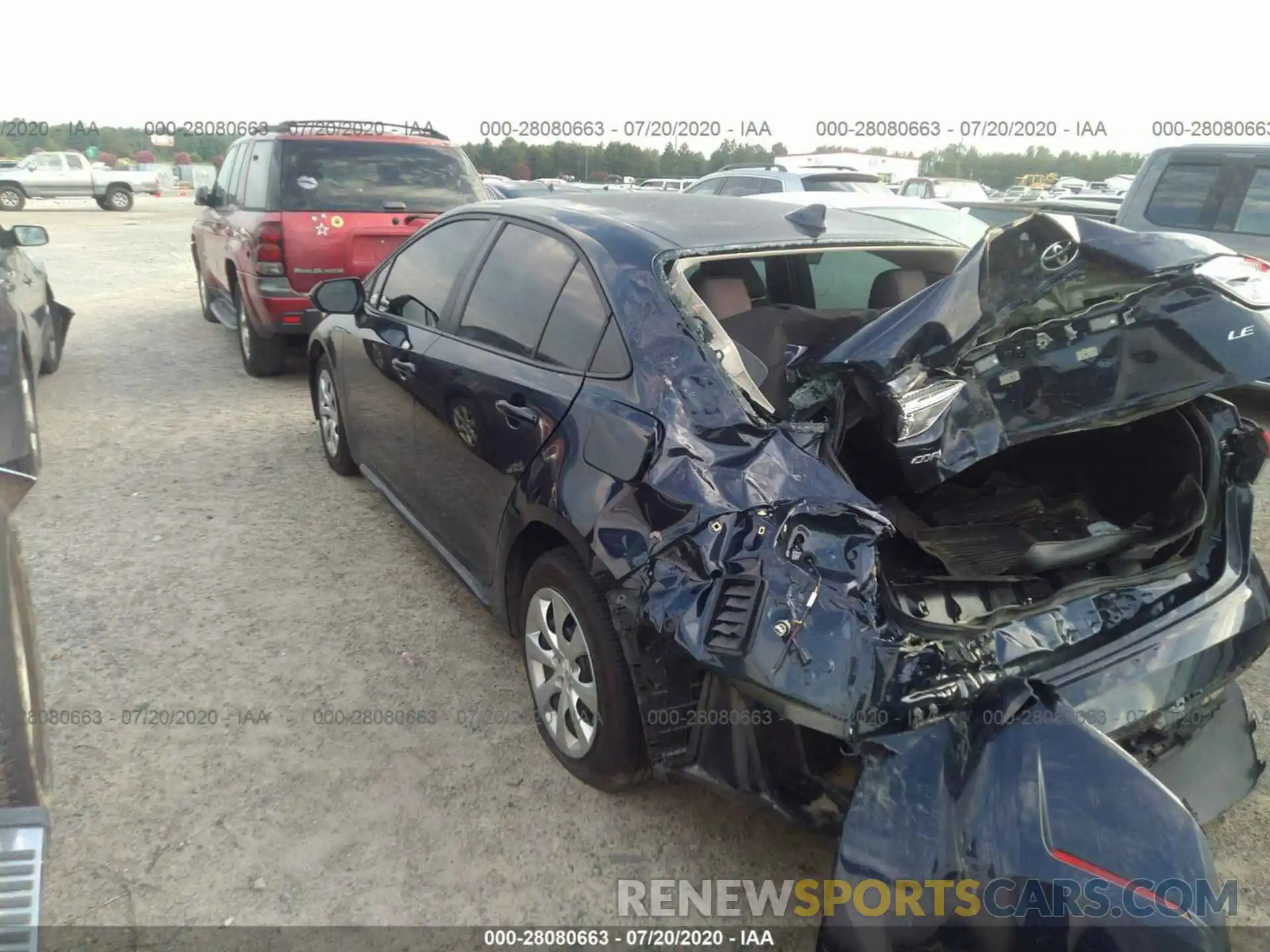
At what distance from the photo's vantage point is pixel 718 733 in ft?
7.28

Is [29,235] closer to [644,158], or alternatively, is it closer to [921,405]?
[921,405]

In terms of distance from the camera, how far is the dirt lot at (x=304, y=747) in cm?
246

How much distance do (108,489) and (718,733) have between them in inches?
167

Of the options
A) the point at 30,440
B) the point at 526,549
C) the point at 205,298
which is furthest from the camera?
the point at 205,298

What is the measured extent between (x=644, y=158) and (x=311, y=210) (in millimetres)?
33872

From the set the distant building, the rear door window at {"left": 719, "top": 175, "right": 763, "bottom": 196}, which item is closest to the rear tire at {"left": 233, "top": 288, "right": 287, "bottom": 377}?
the rear door window at {"left": 719, "top": 175, "right": 763, "bottom": 196}

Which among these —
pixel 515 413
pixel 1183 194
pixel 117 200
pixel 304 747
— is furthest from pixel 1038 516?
pixel 117 200

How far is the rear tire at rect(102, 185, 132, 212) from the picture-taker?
28.7m

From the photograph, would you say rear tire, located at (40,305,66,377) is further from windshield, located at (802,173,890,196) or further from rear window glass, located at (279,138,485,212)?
windshield, located at (802,173,890,196)

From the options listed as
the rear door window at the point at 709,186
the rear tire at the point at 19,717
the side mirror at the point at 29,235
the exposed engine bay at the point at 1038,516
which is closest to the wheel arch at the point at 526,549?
the exposed engine bay at the point at 1038,516

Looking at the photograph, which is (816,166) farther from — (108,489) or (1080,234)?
(1080,234)

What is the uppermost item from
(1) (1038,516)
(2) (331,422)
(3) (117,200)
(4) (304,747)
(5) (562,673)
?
(3) (117,200)

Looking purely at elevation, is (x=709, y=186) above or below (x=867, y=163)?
below

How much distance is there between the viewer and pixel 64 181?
93.2 ft
